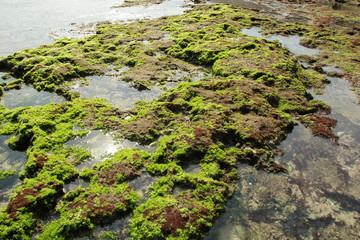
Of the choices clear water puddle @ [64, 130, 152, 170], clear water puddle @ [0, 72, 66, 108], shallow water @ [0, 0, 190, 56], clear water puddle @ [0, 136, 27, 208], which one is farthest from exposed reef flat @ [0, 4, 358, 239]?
shallow water @ [0, 0, 190, 56]

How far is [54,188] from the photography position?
9945mm

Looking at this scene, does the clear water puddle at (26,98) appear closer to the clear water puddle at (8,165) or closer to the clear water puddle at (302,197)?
the clear water puddle at (8,165)

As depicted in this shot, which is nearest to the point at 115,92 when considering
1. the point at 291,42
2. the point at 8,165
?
the point at 8,165

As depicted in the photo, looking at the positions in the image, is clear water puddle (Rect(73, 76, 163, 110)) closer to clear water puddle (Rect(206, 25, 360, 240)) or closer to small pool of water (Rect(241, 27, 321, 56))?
clear water puddle (Rect(206, 25, 360, 240))

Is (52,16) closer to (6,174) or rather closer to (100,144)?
(100,144)

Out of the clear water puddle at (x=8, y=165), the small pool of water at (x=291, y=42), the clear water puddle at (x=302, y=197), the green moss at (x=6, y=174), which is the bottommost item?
the clear water puddle at (x=302, y=197)

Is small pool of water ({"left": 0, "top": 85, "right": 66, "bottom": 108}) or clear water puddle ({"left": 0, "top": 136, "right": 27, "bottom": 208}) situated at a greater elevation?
small pool of water ({"left": 0, "top": 85, "right": 66, "bottom": 108})

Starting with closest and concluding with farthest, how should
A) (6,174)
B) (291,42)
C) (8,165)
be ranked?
(6,174) < (8,165) < (291,42)

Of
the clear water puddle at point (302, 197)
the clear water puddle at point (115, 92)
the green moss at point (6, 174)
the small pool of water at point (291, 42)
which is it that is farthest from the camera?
the small pool of water at point (291, 42)

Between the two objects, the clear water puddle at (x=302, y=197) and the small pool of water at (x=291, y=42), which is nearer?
the clear water puddle at (x=302, y=197)

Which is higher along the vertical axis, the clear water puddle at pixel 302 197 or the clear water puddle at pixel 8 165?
the clear water puddle at pixel 8 165

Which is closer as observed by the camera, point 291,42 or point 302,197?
point 302,197

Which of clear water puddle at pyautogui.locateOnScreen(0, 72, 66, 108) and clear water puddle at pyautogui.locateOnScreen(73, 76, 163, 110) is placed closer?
clear water puddle at pyautogui.locateOnScreen(0, 72, 66, 108)

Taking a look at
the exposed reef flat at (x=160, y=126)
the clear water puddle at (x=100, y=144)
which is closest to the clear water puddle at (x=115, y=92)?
the exposed reef flat at (x=160, y=126)
